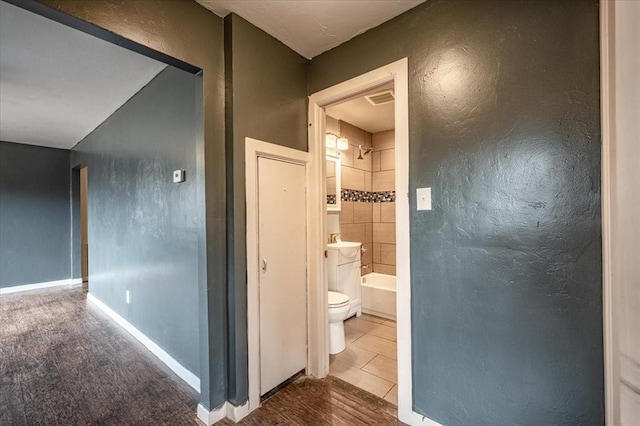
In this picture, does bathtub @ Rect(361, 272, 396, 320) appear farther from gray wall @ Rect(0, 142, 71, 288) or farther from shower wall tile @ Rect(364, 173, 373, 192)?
gray wall @ Rect(0, 142, 71, 288)

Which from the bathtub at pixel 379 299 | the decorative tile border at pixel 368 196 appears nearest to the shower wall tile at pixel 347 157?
the decorative tile border at pixel 368 196

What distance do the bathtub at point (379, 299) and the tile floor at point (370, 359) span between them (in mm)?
136

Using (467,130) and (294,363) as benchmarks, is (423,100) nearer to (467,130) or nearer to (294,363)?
(467,130)

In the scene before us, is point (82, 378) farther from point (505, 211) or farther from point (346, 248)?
point (505, 211)

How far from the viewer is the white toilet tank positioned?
3.16 meters

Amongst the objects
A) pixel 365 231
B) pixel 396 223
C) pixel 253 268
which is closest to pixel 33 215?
pixel 253 268

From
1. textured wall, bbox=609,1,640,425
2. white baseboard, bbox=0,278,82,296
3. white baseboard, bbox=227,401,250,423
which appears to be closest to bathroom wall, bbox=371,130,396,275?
white baseboard, bbox=227,401,250,423

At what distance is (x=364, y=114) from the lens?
3479 millimetres

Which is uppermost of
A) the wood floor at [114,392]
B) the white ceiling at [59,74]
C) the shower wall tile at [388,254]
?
the white ceiling at [59,74]

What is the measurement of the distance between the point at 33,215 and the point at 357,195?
5.35 meters

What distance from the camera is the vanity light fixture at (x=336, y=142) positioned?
3379 mm

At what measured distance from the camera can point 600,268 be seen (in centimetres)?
114

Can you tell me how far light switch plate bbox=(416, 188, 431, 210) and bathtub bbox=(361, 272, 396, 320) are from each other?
1922 mm

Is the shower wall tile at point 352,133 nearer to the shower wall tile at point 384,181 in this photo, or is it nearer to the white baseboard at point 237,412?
the shower wall tile at point 384,181
